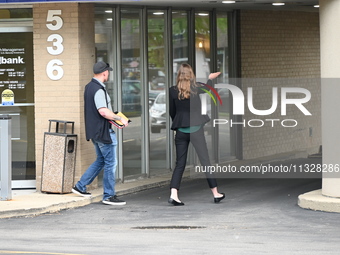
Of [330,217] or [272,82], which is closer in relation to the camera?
[330,217]

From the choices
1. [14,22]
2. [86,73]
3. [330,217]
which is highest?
[14,22]

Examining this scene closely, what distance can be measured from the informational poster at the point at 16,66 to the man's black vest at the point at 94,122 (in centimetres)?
188

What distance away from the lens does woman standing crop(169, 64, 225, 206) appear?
→ 1119cm

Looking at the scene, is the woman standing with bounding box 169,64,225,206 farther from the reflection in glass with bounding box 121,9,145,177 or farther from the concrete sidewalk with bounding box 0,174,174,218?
the reflection in glass with bounding box 121,9,145,177

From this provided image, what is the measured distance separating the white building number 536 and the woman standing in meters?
1.96

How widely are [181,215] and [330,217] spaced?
1884 millimetres

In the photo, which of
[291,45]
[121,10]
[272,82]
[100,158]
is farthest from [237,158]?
[100,158]

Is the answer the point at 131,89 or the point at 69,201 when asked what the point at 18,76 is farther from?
the point at 69,201

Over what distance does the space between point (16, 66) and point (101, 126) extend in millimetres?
2389

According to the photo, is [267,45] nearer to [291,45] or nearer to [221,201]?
[291,45]

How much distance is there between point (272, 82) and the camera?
675 inches

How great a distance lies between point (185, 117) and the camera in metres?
11.2

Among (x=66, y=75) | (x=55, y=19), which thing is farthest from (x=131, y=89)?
(x=55, y=19)

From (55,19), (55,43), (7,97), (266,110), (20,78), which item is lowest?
(266,110)
